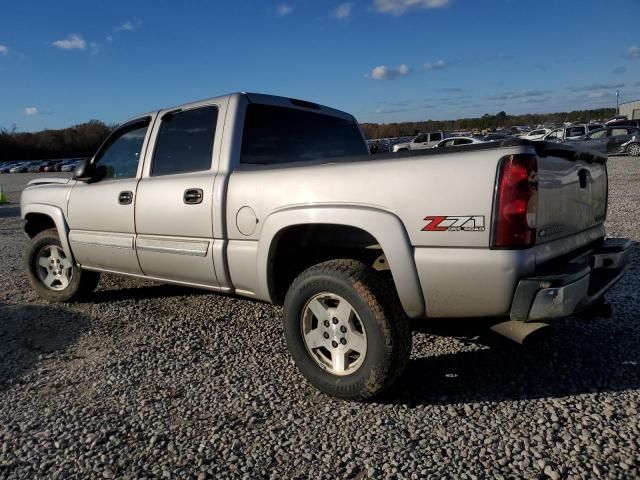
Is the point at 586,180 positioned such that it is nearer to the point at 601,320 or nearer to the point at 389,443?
the point at 601,320

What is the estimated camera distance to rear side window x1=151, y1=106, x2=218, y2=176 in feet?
12.2

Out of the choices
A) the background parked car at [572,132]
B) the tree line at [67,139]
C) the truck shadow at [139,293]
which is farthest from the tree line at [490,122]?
the truck shadow at [139,293]

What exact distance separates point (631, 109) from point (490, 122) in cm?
3834

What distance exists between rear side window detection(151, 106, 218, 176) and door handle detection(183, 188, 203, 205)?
7.6 inches

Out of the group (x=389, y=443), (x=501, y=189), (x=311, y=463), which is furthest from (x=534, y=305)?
(x=311, y=463)

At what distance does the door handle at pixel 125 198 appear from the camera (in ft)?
13.4

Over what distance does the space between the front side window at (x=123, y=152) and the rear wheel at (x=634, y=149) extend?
26.3 meters

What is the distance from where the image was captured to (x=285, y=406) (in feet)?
9.39

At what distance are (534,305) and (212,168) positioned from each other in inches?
91.5

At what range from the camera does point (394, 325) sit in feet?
8.70

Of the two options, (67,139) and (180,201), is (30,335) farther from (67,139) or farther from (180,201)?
Result: (67,139)

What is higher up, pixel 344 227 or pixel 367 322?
pixel 344 227

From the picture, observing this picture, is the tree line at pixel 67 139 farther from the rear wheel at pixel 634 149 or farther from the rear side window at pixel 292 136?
the rear side window at pixel 292 136

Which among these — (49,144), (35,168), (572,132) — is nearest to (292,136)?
(572,132)
